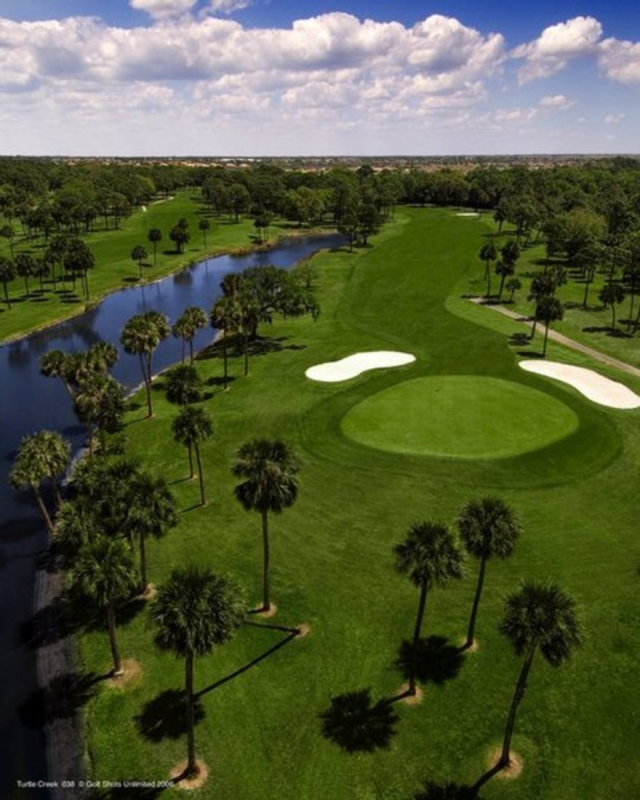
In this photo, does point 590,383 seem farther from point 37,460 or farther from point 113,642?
point 113,642

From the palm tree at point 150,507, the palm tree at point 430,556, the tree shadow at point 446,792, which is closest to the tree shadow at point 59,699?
the palm tree at point 150,507

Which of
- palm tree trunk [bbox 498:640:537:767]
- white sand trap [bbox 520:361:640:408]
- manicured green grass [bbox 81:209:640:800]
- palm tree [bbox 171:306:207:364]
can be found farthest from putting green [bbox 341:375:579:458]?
palm tree trunk [bbox 498:640:537:767]

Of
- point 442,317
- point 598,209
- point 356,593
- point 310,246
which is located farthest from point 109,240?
point 356,593

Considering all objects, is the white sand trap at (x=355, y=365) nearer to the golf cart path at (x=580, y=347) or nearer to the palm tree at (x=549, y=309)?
the palm tree at (x=549, y=309)

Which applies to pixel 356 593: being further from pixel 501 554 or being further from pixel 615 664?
pixel 615 664

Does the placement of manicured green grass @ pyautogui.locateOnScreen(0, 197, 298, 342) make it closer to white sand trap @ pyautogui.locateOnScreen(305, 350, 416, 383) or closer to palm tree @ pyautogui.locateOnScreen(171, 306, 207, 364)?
palm tree @ pyautogui.locateOnScreen(171, 306, 207, 364)
